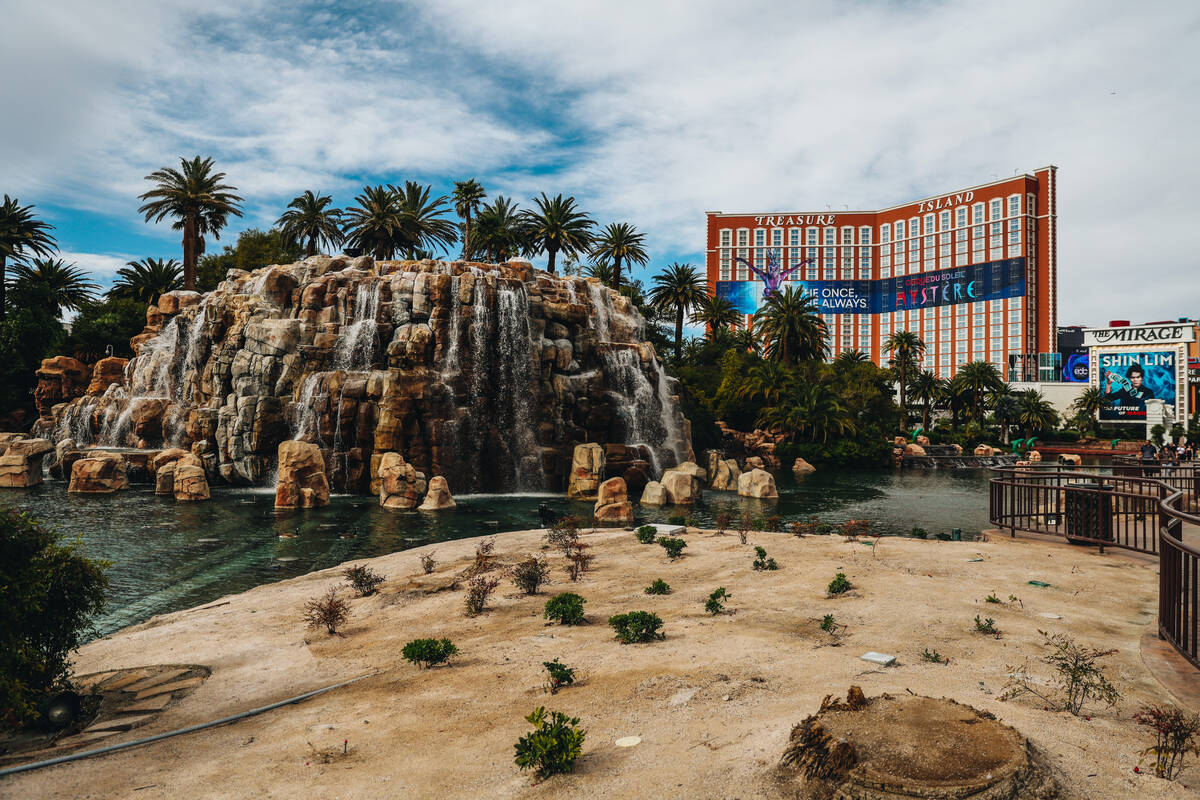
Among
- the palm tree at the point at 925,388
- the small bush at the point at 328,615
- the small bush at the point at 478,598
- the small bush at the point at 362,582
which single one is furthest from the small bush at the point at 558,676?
the palm tree at the point at 925,388

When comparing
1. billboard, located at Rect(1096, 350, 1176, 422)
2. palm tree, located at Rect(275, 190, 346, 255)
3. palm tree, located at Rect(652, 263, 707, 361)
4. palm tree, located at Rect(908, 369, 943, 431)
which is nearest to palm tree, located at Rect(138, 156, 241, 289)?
palm tree, located at Rect(275, 190, 346, 255)

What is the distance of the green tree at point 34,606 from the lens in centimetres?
618

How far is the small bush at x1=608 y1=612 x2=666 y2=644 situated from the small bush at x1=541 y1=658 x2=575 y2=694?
141cm

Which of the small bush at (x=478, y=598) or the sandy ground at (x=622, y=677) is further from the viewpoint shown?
the small bush at (x=478, y=598)

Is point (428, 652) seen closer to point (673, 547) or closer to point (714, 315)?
point (673, 547)

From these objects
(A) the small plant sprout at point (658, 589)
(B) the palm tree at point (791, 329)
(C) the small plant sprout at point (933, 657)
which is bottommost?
(A) the small plant sprout at point (658, 589)

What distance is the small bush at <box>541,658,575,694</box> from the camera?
7.16m

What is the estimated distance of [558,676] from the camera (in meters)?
7.17

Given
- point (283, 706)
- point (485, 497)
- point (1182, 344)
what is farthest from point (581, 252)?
point (1182, 344)

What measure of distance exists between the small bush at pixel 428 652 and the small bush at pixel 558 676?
5.17 feet

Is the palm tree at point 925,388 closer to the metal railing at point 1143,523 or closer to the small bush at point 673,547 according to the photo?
the metal railing at point 1143,523

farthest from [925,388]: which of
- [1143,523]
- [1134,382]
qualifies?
[1143,523]

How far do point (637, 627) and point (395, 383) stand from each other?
3092 cm

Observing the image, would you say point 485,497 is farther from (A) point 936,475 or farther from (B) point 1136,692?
(A) point 936,475
